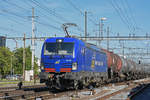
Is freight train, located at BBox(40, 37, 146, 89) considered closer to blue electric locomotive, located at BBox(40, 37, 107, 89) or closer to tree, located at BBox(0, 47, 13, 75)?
blue electric locomotive, located at BBox(40, 37, 107, 89)

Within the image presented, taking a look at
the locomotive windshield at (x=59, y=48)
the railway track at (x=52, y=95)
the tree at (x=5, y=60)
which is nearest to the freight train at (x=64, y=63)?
the locomotive windshield at (x=59, y=48)

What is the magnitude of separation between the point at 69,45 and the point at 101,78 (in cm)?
848

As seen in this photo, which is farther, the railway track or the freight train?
the freight train

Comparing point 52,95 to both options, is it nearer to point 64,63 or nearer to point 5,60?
point 64,63

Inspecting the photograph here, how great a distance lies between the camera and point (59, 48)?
1933 cm

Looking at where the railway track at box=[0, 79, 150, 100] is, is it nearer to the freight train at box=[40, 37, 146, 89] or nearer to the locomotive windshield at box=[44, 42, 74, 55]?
the freight train at box=[40, 37, 146, 89]

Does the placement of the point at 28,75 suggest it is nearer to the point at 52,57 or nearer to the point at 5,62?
the point at 52,57

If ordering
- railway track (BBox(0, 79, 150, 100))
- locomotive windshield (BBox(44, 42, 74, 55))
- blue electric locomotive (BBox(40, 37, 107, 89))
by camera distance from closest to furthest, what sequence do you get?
railway track (BBox(0, 79, 150, 100)) < blue electric locomotive (BBox(40, 37, 107, 89)) < locomotive windshield (BBox(44, 42, 74, 55))

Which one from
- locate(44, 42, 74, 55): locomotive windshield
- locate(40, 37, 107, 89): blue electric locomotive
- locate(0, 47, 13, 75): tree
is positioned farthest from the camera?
locate(0, 47, 13, 75): tree

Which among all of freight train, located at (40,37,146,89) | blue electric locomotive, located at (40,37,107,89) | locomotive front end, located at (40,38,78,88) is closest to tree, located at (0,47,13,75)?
freight train, located at (40,37,146,89)

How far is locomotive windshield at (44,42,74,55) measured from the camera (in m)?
19.2

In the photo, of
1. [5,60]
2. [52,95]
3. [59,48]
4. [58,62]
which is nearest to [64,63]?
[58,62]

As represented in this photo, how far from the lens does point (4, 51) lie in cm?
8388

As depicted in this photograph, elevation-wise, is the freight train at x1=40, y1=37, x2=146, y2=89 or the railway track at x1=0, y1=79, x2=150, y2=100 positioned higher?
the freight train at x1=40, y1=37, x2=146, y2=89
